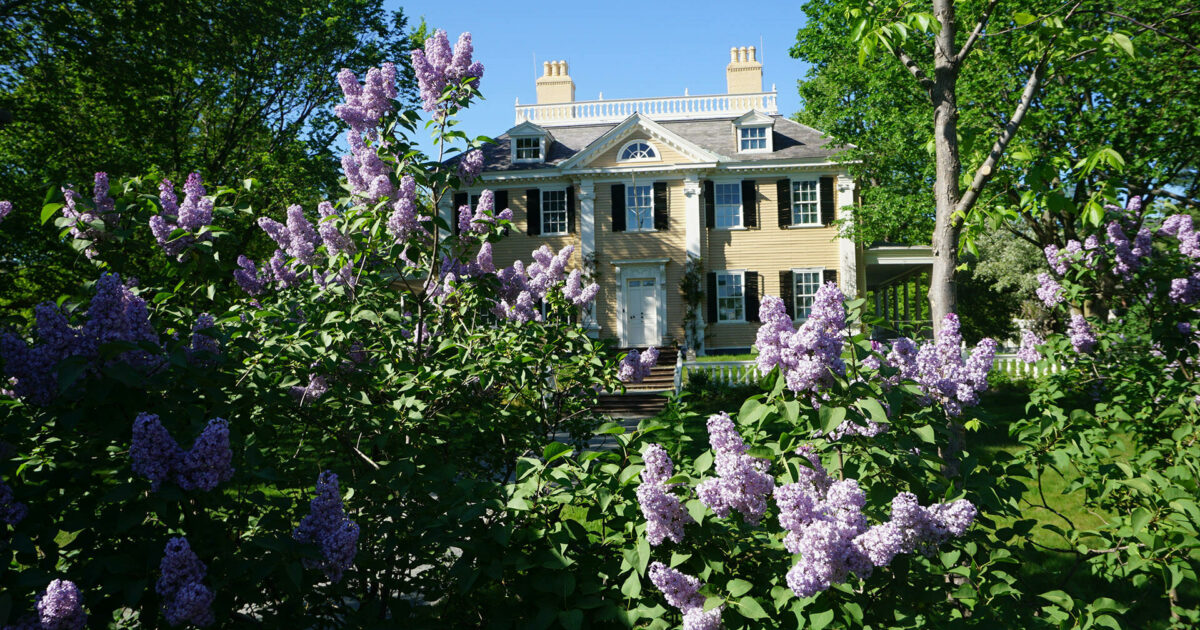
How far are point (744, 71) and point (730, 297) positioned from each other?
9.10 m

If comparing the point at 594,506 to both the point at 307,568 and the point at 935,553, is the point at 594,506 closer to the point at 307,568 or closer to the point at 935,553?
the point at 307,568

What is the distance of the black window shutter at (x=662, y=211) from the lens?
21.5m

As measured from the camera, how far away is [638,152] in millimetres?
21484

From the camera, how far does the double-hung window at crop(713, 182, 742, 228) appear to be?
70.5 feet

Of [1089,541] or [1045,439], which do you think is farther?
[1045,439]

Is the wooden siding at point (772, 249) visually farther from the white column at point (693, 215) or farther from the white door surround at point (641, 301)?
the white door surround at point (641, 301)

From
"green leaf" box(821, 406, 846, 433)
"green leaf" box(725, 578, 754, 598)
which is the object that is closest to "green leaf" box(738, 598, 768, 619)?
"green leaf" box(725, 578, 754, 598)

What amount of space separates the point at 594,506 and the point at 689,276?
19.0m

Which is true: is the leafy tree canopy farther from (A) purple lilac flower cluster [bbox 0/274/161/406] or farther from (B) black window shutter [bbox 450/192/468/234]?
(A) purple lilac flower cluster [bbox 0/274/161/406]

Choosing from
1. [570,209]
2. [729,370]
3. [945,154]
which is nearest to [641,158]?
[570,209]

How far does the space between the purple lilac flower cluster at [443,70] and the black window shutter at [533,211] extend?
17.8 meters

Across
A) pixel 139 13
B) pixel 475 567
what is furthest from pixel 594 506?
pixel 139 13

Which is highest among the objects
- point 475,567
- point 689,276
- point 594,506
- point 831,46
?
point 831,46

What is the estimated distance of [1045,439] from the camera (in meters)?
3.51
